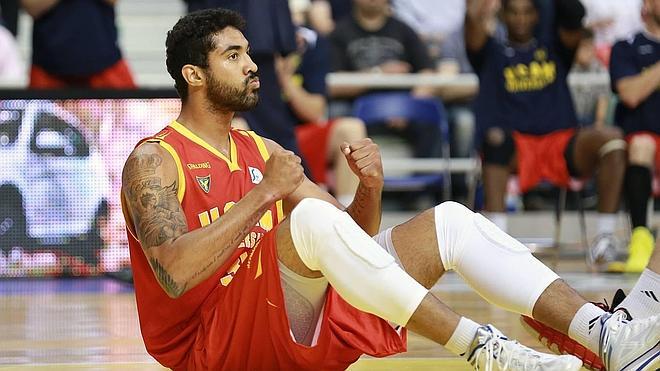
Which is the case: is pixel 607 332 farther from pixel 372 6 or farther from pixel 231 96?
pixel 372 6

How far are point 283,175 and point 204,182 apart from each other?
0.41 meters

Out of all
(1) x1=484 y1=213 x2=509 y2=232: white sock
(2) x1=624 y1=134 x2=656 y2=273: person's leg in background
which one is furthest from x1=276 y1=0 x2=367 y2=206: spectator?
(2) x1=624 y1=134 x2=656 y2=273: person's leg in background

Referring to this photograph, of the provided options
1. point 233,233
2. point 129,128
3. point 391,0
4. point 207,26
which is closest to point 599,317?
point 233,233

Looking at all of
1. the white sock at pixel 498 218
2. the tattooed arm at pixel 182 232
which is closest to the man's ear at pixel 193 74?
the tattooed arm at pixel 182 232

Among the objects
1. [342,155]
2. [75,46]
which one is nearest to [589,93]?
[342,155]

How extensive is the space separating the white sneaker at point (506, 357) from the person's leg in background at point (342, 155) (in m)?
4.98

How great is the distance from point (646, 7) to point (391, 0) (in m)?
3.09

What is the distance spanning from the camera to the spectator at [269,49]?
692 centimetres

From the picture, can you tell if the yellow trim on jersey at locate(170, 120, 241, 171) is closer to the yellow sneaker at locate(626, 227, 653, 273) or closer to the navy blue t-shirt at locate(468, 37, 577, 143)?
the yellow sneaker at locate(626, 227, 653, 273)

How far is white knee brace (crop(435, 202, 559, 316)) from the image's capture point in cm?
338

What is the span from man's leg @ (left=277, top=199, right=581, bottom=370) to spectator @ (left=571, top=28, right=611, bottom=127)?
24.1 feet

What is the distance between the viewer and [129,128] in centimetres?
761

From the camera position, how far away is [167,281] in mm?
3326

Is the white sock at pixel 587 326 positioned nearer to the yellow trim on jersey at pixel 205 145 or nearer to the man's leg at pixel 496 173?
Answer: the yellow trim on jersey at pixel 205 145
